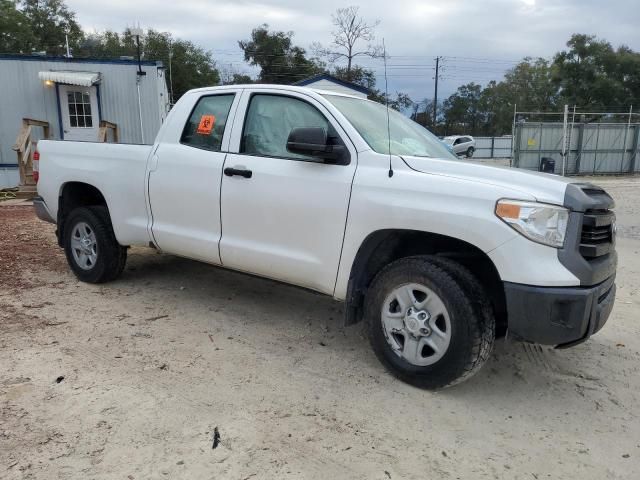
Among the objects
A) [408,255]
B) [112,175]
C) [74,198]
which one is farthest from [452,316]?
[74,198]

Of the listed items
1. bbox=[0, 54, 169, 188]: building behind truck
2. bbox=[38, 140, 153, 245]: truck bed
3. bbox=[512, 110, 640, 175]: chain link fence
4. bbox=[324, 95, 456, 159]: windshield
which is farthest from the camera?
bbox=[512, 110, 640, 175]: chain link fence

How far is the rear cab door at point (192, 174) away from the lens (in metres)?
4.27

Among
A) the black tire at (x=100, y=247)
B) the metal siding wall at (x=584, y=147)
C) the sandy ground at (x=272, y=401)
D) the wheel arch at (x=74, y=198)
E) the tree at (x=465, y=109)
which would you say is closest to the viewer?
the sandy ground at (x=272, y=401)

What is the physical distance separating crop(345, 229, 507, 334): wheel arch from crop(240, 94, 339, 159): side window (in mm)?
857

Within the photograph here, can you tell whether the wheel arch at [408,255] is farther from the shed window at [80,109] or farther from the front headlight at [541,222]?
the shed window at [80,109]

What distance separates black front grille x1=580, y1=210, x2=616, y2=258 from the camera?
2959 mm

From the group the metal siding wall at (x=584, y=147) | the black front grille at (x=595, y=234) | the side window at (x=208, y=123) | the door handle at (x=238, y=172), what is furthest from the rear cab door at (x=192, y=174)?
the metal siding wall at (x=584, y=147)

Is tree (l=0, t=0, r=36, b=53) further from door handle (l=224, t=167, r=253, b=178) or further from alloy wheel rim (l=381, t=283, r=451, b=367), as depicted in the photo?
alloy wheel rim (l=381, t=283, r=451, b=367)

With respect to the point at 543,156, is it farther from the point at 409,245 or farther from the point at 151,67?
the point at 409,245

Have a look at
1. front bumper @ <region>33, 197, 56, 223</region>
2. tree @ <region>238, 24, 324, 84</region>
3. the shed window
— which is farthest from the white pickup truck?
tree @ <region>238, 24, 324, 84</region>

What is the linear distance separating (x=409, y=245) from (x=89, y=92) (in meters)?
15.0

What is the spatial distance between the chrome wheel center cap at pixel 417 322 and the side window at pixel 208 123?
6.84ft

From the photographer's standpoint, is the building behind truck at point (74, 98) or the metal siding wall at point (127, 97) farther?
the metal siding wall at point (127, 97)

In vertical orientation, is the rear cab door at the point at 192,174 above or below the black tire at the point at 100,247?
above
